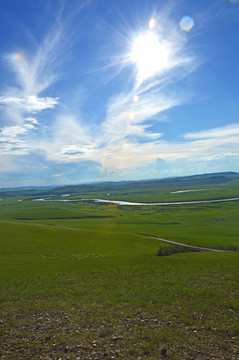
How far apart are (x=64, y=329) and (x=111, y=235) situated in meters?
61.4

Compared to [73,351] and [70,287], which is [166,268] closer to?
[70,287]

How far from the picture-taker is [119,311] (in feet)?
57.7

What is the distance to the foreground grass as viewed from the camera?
40.8 ft

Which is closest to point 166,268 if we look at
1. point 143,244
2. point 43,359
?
point 43,359

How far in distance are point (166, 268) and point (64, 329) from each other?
21711 millimetres

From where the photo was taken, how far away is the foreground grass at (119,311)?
12422 millimetres

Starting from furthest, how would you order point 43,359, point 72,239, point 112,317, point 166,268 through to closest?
point 72,239 → point 166,268 → point 112,317 → point 43,359

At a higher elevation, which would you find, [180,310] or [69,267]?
[180,310]

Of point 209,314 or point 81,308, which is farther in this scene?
point 81,308

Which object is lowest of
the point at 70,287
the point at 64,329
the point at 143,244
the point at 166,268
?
the point at 143,244

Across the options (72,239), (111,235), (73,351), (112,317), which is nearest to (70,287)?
(112,317)

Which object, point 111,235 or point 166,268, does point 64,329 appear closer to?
point 166,268

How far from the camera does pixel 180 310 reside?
57.8ft

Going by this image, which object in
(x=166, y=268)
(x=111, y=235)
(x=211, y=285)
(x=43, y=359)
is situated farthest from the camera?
(x=111, y=235)
